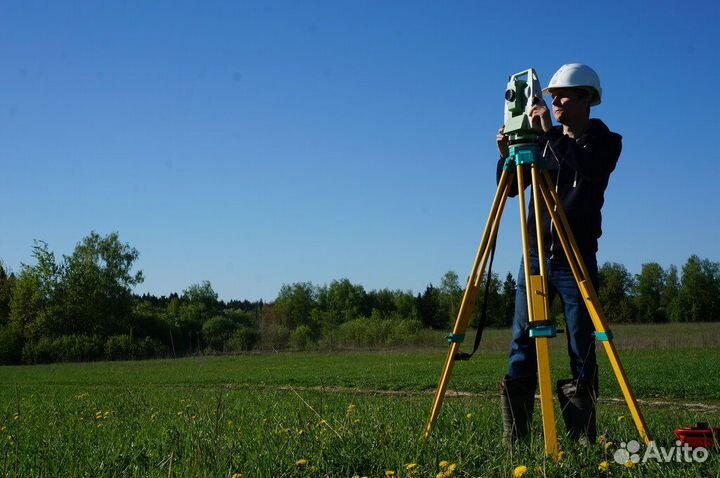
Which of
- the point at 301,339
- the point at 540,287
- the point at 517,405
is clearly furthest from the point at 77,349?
the point at 540,287

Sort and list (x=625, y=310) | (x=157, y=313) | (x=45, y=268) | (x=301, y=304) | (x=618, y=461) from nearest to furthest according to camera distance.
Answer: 1. (x=618, y=461)
2. (x=45, y=268)
3. (x=157, y=313)
4. (x=625, y=310)
5. (x=301, y=304)

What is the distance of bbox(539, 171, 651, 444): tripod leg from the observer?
3.70m

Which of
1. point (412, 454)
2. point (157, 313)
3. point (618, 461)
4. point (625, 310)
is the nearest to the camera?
point (618, 461)

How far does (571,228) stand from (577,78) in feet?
A: 2.96

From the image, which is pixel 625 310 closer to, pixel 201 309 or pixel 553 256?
pixel 201 309

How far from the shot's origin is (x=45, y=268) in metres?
60.3

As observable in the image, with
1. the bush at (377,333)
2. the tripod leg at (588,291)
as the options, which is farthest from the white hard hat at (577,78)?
the bush at (377,333)

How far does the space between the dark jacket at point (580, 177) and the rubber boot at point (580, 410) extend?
78 centimetres

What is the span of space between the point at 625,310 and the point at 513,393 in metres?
92.1

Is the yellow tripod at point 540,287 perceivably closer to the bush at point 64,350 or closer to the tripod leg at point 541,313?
the tripod leg at point 541,313

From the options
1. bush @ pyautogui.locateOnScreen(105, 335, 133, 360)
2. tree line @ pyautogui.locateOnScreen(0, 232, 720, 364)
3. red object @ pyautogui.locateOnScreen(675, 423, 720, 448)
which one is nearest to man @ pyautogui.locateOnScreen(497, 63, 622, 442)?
red object @ pyautogui.locateOnScreen(675, 423, 720, 448)

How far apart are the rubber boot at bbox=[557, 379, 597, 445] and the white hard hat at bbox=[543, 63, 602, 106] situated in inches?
69.0

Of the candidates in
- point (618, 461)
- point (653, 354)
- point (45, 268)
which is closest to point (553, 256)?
point (618, 461)

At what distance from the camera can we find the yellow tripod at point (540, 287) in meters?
3.65
